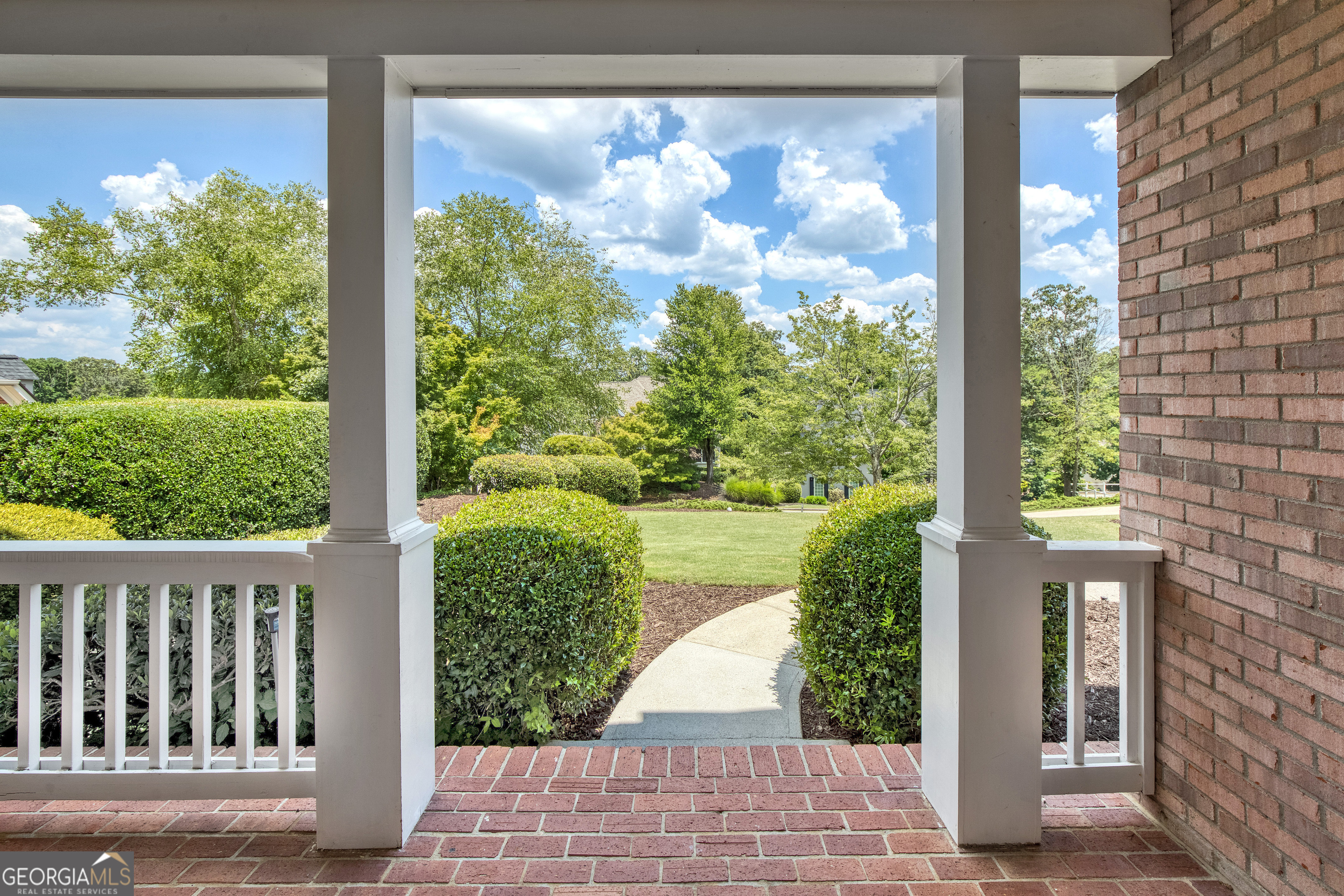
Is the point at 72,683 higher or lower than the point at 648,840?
higher

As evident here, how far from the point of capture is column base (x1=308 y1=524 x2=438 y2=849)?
1.86 m

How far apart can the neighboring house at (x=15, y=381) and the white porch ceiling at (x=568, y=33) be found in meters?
3.80

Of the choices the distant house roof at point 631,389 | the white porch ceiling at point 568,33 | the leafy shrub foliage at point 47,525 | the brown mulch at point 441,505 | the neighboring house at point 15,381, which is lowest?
the brown mulch at point 441,505

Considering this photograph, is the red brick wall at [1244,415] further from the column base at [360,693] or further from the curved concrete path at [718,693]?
the column base at [360,693]

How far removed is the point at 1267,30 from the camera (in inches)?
62.4

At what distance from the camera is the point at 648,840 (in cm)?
191

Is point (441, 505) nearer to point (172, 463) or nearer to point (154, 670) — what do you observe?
point (172, 463)

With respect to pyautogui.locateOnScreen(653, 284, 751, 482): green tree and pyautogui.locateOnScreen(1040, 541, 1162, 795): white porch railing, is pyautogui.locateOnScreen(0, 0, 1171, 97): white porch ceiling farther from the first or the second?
pyautogui.locateOnScreen(653, 284, 751, 482): green tree

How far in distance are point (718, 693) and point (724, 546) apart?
9.53 feet

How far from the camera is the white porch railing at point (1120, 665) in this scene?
203 cm

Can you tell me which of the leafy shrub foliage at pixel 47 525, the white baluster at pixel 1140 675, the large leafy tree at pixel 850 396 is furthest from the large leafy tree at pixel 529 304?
→ the white baluster at pixel 1140 675

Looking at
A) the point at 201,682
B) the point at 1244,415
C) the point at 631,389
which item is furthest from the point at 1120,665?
the point at 631,389

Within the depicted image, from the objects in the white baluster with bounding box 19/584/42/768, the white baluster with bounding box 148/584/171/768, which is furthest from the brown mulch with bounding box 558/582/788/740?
the white baluster with bounding box 19/584/42/768

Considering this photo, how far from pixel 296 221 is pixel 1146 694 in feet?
28.5
